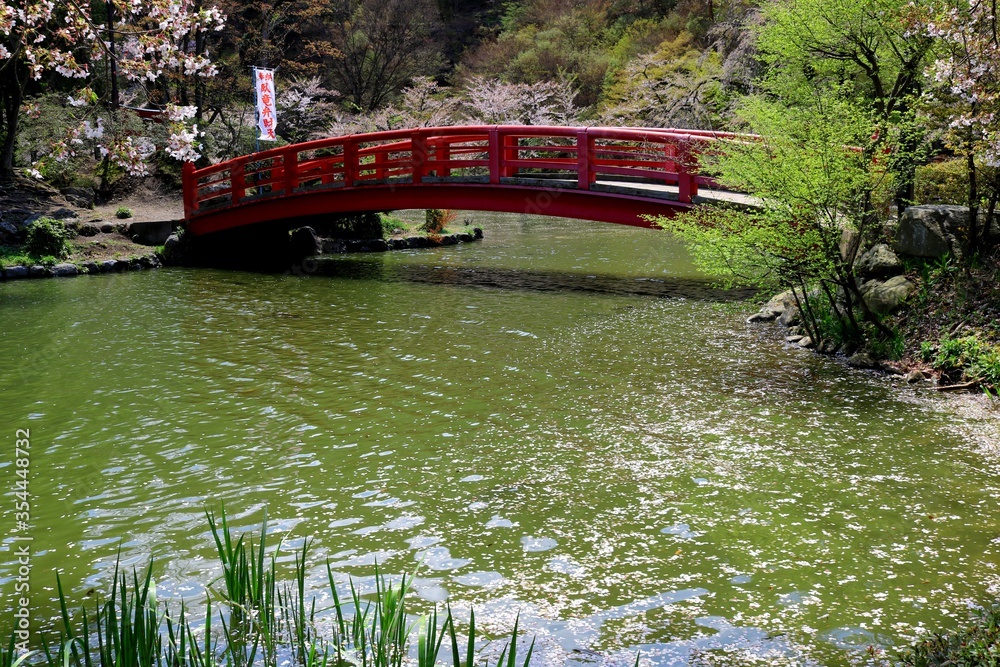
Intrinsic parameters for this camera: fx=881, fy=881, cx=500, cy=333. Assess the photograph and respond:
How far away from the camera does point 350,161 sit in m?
16.1

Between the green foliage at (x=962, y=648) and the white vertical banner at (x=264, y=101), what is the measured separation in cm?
1768

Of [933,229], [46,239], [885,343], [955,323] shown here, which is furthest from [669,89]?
[955,323]

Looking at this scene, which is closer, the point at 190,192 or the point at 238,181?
the point at 238,181

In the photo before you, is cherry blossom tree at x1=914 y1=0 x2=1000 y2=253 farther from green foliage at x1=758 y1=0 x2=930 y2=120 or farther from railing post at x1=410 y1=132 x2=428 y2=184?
railing post at x1=410 y1=132 x2=428 y2=184

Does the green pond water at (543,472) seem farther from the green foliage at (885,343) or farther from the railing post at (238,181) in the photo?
the railing post at (238,181)

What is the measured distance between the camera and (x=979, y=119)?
7.38m

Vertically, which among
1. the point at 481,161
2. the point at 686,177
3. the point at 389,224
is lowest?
the point at 389,224

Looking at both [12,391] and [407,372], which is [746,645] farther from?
[12,391]

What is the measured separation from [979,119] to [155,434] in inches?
286

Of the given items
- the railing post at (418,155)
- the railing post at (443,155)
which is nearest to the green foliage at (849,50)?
the railing post at (443,155)

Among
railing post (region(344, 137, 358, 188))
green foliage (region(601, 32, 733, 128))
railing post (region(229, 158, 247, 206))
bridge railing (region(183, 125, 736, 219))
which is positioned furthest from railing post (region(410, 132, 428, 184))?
green foliage (region(601, 32, 733, 128))

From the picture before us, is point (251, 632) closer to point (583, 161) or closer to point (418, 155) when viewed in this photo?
point (583, 161)

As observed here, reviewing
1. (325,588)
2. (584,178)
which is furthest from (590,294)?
(325,588)

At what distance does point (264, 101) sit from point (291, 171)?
3114 mm
